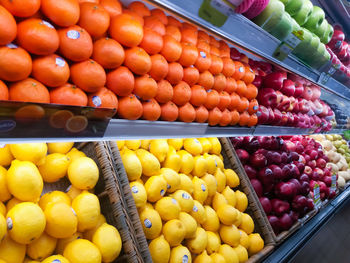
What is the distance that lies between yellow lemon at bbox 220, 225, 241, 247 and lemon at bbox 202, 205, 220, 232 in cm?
5

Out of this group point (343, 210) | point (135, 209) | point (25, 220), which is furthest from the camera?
point (343, 210)

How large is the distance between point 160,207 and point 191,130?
0.41 metres

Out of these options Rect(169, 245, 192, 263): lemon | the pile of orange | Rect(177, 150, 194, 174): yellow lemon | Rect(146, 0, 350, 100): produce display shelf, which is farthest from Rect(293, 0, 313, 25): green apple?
Rect(169, 245, 192, 263): lemon

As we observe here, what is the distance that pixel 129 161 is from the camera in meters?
1.24

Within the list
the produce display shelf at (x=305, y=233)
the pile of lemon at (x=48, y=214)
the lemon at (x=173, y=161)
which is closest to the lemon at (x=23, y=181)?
the pile of lemon at (x=48, y=214)

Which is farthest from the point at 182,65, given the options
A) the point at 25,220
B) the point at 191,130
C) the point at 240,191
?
the point at 240,191

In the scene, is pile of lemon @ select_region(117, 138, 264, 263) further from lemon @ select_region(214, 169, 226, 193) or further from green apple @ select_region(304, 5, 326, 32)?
green apple @ select_region(304, 5, 326, 32)

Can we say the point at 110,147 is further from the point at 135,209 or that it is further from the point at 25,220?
the point at 25,220

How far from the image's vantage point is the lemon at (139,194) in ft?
3.89

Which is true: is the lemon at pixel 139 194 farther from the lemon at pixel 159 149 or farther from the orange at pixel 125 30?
the orange at pixel 125 30

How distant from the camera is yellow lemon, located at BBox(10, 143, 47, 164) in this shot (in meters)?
0.92

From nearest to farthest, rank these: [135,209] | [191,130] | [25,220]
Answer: [25,220] → [135,209] → [191,130]

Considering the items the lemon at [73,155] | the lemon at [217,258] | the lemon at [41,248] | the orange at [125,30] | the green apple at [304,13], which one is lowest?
the lemon at [217,258]

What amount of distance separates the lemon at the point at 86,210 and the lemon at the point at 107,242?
0.14 ft
